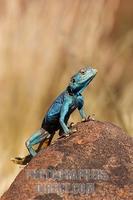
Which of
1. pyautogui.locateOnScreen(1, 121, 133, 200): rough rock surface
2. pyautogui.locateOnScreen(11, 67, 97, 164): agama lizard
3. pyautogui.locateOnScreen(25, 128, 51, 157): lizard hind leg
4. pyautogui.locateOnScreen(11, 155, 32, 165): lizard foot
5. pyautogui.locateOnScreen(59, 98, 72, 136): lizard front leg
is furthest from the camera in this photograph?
pyautogui.locateOnScreen(11, 155, 32, 165): lizard foot

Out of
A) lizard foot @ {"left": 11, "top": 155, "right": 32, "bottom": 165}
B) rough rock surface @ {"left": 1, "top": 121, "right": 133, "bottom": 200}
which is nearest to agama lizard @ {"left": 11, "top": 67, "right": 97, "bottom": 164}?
lizard foot @ {"left": 11, "top": 155, "right": 32, "bottom": 165}

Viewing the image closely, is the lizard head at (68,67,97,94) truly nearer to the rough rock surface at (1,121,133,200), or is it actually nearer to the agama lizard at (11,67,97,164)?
the agama lizard at (11,67,97,164)

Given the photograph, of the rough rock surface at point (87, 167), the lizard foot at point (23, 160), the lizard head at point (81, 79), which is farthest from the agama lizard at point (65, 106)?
the rough rock surface at point (87, 167)

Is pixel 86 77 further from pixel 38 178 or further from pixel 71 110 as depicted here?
pixel 38 178

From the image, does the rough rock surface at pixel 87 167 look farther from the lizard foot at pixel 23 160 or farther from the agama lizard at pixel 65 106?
the lizard foot at pixel 23 160

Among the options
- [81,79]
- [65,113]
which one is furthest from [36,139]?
[81,79]

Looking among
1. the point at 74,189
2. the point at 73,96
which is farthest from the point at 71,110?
the point at 74,189
